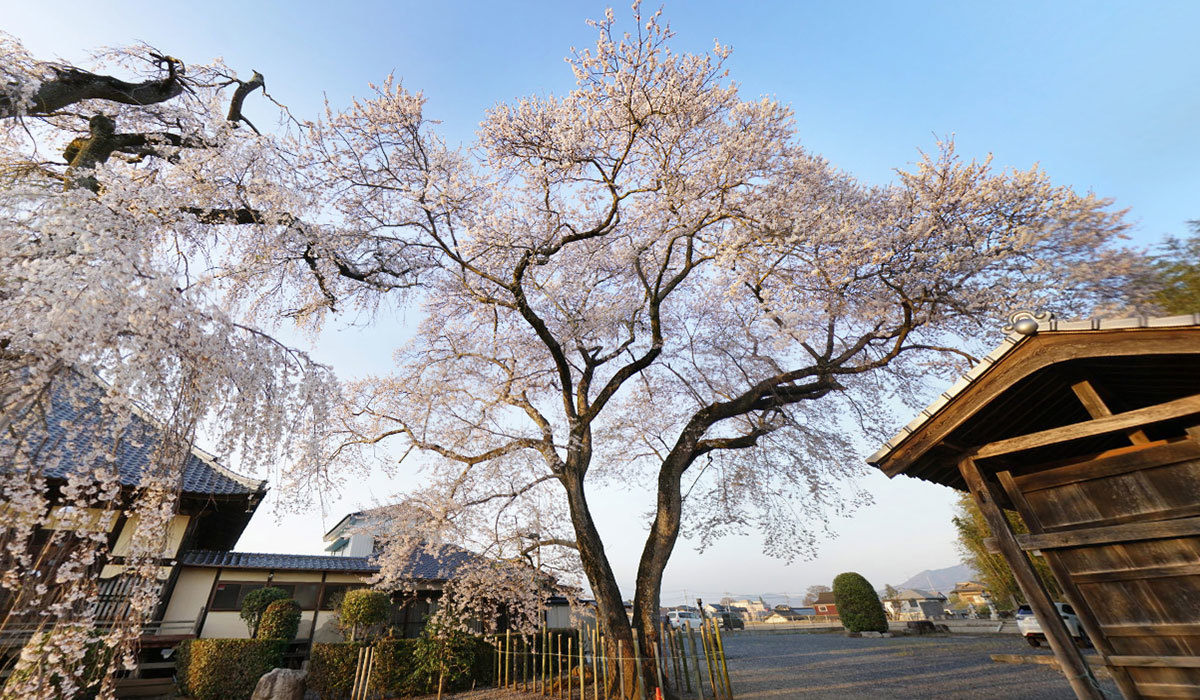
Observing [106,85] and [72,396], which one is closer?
[72,396]

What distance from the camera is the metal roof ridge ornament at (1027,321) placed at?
399cm

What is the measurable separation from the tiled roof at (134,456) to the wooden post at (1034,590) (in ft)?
22.7

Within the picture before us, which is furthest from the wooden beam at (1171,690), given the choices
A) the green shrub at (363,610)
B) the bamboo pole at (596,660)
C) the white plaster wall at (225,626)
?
the white plaster wall at (225,626)

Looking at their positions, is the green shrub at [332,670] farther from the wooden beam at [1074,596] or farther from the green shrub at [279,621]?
the wooden beam at [1074,596]

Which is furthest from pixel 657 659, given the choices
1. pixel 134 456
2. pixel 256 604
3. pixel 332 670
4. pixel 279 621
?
pixel 134 456

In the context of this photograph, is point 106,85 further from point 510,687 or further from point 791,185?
point 510,687

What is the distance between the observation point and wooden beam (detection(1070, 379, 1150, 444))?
157 inches

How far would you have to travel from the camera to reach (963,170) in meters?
7.48

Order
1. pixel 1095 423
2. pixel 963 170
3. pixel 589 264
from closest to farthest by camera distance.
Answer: pixel 1095 423 < pixel 963 170 < pixel 589 264

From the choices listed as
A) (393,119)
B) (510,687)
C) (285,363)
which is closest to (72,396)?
(285,363)

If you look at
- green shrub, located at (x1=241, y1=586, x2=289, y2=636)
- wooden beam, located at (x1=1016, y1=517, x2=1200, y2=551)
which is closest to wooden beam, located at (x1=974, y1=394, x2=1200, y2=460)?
wooden beam, located at (x1=1016, y1=517, x2=1200, y2=551)

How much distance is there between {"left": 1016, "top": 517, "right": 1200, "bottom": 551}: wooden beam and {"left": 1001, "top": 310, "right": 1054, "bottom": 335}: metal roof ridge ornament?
1651 millimetres

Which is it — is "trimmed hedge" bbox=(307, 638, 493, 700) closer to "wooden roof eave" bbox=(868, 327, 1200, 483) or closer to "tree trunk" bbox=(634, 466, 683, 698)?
"tree trunk" bbox=(634, 466, 683, 698)

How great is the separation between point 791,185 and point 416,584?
518 inches
